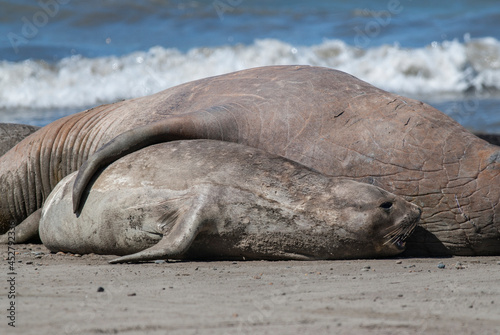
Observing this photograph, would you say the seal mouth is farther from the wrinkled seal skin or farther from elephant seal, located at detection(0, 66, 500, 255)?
the wrinkled seal skin

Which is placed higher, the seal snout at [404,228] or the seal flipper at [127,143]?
the seal flipper at [127,143]

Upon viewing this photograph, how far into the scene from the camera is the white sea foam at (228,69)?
15805 mm

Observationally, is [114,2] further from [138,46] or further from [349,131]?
[349,131]

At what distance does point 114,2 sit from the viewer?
901 inches

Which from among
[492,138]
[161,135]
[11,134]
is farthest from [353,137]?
[11,134]

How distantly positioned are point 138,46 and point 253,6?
21.1 feet

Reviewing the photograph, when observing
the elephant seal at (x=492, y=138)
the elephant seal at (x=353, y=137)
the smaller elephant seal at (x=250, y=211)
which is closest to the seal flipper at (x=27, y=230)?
the elephant seal at (x=353, y=137)

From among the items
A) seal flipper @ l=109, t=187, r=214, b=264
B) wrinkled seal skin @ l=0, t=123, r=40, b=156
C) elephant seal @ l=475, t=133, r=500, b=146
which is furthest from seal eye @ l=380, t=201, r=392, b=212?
wrinkled seal skin @ l=0, t=123, r=40, b=156

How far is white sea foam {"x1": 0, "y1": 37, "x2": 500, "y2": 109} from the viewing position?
51.9 feet

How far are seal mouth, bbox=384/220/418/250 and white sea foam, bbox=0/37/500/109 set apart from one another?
466 inches

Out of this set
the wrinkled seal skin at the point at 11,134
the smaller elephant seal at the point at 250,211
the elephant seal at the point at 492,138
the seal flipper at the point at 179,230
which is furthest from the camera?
the elephant seal at the point at 492,138

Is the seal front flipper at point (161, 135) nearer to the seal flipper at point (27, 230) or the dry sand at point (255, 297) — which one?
the dry sand at point (255, 297)

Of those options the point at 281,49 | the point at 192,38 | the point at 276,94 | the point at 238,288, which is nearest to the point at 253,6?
the point at 192,38

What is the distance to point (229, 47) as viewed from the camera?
763 inches
